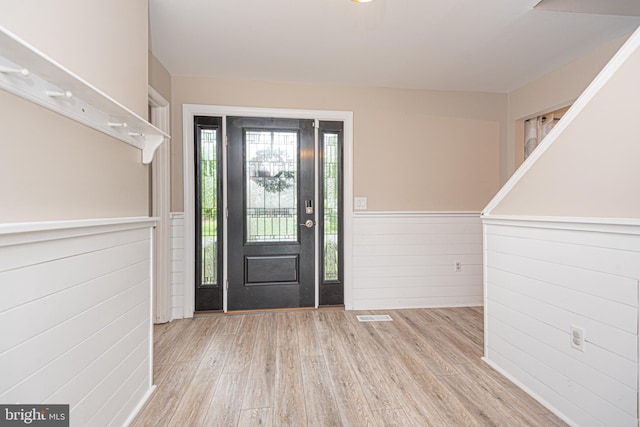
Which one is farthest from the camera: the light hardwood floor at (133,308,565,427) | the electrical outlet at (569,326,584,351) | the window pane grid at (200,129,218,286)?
the window pane grid at (200,129,218,286)

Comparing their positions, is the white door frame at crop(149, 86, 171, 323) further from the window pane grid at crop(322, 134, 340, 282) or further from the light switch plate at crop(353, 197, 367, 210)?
the light switch plate at crop(353, 197, 367, 210)

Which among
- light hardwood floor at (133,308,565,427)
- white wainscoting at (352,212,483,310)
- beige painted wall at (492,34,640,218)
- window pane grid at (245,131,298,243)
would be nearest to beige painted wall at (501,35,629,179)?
white wainscoting at (352,212,483,310)

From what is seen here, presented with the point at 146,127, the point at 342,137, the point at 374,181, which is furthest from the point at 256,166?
the point at 146,127

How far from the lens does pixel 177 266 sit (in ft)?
10.1

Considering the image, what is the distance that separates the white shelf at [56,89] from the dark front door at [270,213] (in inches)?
63.0

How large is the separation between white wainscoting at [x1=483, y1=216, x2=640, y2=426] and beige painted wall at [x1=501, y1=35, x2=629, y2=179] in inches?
67.8

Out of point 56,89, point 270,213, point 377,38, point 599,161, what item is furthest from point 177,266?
point 599,161

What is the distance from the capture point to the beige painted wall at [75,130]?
2.96ft

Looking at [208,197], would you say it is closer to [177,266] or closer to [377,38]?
[177,266]

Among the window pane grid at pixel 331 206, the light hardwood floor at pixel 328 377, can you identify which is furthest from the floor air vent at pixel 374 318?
the window pane grid at pixel 331 206

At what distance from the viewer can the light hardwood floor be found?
1626 mm

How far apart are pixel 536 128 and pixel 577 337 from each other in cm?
271

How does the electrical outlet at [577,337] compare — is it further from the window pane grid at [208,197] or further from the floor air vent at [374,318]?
the window pane grid at [208,197]

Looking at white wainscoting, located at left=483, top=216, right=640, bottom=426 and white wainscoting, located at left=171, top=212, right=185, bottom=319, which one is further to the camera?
white wainscoting, located at left=171, top=212, right=185, bottom=319
